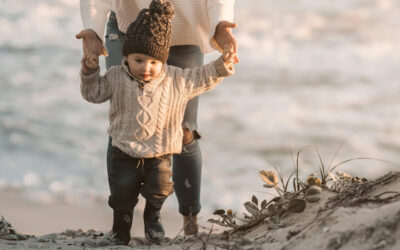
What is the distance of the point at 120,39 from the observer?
3.27m

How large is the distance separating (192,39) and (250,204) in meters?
0.97

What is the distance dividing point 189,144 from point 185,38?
2.03ft

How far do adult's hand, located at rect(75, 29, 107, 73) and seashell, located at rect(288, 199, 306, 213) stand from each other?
4.06 feet

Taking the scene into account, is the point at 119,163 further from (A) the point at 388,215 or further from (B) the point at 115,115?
(A) the point at 388,215

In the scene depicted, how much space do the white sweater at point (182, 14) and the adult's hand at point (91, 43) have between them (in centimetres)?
14

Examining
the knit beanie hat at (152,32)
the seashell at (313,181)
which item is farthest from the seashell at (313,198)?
the knit beanie hat at (152,32)

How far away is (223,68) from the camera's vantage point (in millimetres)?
2895

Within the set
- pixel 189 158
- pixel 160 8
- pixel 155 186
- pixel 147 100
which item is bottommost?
pixel 155 186

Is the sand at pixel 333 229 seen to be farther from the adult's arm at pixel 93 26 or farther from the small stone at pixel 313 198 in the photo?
the adult's arm at pixel 93 26

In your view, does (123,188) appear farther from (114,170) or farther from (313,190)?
(313,190)

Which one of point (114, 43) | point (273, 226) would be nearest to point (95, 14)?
point (114, 43)

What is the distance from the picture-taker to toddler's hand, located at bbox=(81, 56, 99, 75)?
283cm

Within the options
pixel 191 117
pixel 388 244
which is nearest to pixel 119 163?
pixel 191 117

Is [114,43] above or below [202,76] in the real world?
above
